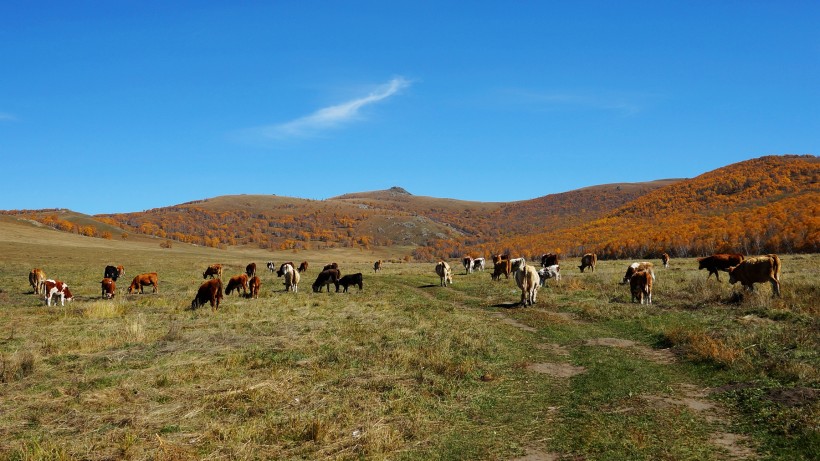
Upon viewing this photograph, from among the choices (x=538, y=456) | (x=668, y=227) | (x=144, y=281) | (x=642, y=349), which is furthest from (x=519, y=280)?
(x=668, y=227)

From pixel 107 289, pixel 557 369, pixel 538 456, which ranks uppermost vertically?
pixel 107 289

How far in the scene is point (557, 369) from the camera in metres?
11.4

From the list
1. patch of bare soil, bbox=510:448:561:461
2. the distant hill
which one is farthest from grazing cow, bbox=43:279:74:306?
the distant hill

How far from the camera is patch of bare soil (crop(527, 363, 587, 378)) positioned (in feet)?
36.1

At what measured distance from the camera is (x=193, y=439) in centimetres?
724

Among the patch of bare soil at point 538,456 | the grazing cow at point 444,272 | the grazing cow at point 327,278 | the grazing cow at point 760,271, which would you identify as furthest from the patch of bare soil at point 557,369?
the grazing cow at point 444,272

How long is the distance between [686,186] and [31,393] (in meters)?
190

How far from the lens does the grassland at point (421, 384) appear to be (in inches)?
277

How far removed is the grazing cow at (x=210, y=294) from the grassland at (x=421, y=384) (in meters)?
1.87

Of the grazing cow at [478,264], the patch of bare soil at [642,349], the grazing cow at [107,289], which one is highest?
Result: the grazing cow at [478,264]

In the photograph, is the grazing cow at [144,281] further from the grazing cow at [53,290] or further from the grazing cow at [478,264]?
the grazing cow at [478,264]

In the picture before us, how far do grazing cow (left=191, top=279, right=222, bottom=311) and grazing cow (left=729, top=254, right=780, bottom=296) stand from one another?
2301cm

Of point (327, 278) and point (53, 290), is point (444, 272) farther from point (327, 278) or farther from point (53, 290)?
point (53, 290)

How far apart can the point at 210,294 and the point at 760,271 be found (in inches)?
941
